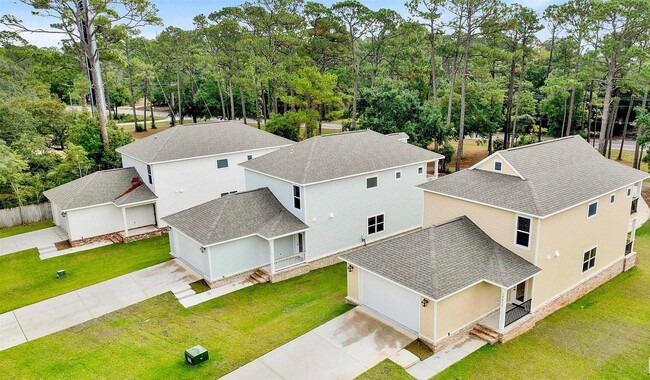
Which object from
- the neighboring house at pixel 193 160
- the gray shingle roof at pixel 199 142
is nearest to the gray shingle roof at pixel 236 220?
the neighboring house at pixel 193 160

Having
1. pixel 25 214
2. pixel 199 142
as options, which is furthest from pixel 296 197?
pixel 25 214

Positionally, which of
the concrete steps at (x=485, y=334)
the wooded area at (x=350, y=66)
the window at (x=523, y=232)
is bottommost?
the concrete steps at (x=485, y=334)

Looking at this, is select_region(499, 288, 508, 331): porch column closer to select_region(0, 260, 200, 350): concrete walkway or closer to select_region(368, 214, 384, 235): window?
select_region(368, 214, 384, 235): window

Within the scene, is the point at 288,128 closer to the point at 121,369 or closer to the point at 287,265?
the point at 287,265

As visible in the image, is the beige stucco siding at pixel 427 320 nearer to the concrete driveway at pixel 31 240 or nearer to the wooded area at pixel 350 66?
the concrete driveway at pixel 31 240

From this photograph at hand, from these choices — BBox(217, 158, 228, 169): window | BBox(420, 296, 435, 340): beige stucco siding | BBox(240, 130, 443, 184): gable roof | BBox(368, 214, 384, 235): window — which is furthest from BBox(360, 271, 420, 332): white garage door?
BBox(217, 158, 228, 169): window

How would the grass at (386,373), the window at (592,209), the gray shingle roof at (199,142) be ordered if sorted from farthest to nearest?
the gray shingle roof at (199,142) → the window at (592,209) → the grass at (386,373)
